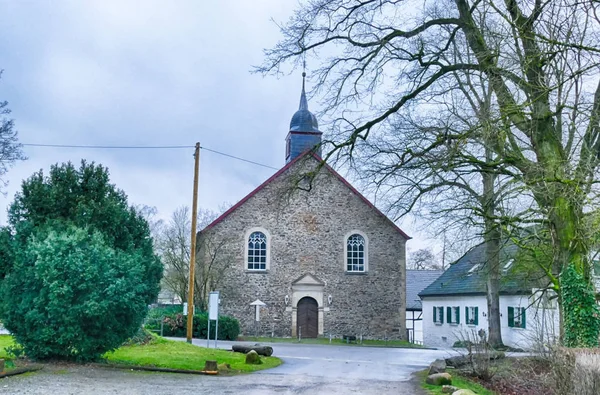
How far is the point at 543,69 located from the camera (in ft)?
43.6

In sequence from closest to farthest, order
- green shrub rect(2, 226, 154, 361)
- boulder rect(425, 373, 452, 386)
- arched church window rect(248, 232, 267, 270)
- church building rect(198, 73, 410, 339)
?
boulder rect(425, 373, 452, 386) < green shrub rect(2, 226, 154, 361) < church building rect(198, 73, 410, 339) < arched church window rect(248, 232, 267, 270)

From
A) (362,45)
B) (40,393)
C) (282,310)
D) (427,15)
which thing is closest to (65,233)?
(40,393)

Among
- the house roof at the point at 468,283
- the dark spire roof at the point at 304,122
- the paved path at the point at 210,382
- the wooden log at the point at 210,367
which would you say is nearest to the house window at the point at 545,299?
the paved path at the point at 210,382

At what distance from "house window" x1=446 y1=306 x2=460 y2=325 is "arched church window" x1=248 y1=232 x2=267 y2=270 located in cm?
1168

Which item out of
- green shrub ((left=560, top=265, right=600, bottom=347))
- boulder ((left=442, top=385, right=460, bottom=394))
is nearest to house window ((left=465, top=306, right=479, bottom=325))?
green shrub ((left=560, top=265, right=600, bottom=347))

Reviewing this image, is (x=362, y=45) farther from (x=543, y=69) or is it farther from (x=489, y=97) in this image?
(x=543, y=69)

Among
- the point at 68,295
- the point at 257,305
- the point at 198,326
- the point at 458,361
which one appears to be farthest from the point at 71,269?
the point at 257,305

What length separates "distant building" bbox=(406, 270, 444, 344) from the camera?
47.7 metres

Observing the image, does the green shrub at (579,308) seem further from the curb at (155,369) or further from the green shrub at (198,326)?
the green shrub at (198,326)

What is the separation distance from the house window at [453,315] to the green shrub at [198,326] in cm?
1370

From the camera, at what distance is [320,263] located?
35.4m

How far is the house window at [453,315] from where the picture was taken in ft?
123

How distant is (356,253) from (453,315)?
739 cm

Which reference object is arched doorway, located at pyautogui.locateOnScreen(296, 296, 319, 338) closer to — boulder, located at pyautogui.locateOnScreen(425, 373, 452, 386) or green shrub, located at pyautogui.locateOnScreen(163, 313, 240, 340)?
green shrub, located at pyautogui.locateOnScreen(163, 313, 240, 340)
